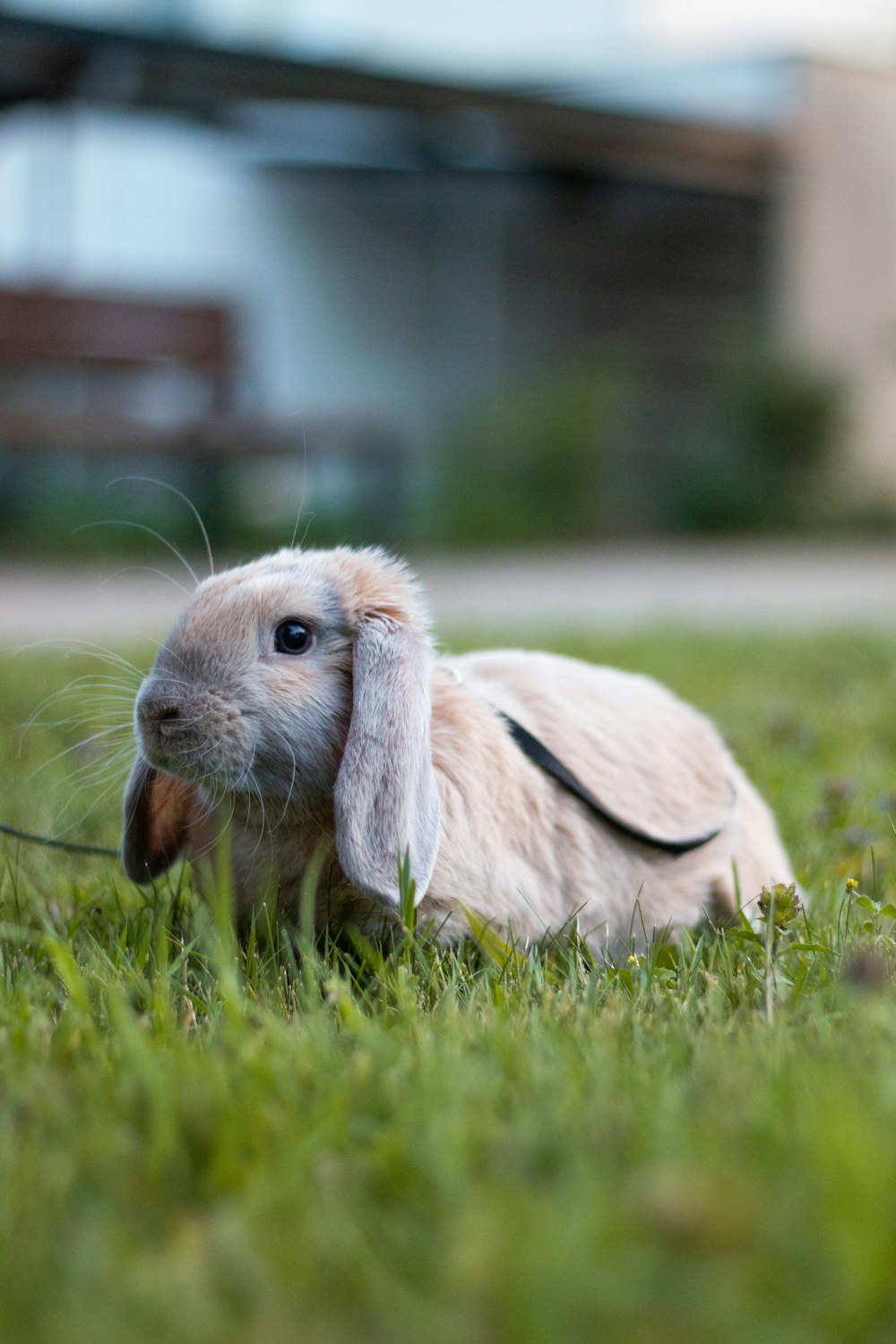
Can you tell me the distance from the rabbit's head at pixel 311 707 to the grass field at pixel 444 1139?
20cm

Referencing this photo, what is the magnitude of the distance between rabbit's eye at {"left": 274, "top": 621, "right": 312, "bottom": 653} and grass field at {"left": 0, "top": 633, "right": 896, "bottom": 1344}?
43cm

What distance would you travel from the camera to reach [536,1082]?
5.09 ft

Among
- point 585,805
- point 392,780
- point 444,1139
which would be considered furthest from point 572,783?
point 444,1139

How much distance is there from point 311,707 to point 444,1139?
901 mm

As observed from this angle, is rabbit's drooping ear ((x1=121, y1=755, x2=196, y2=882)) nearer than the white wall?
Yes

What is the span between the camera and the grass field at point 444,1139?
3.57 ft

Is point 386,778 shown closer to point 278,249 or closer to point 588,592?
point 588,592

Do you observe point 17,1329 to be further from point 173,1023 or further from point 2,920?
point 2,920

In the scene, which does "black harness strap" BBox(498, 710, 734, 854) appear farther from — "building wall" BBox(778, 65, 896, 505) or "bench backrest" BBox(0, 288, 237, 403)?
"building wall" BBox(778, 65, 896, 505)

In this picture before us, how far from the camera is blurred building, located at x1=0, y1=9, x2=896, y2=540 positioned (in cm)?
1198

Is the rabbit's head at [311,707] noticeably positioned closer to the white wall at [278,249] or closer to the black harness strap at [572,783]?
the black harness strap at [572,783]

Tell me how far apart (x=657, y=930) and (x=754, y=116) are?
13075 millimetres

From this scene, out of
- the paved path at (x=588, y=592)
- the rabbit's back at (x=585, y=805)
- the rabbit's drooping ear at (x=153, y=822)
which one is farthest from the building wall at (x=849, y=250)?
the rabbit's drooping ear at (x=153, y=822)

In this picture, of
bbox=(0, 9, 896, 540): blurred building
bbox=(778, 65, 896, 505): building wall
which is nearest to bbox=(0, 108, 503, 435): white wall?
bbox=(0, 9, 896, 540): blurred building
